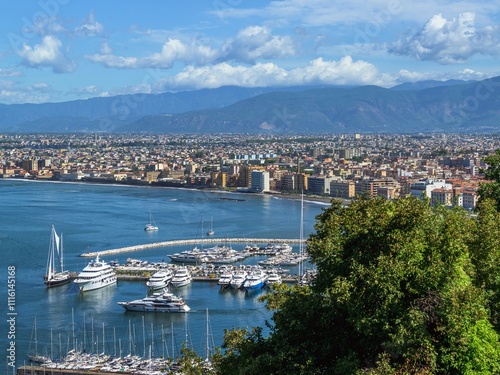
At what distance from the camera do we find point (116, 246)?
15.6m

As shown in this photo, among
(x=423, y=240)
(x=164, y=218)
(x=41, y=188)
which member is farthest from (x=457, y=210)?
(x=41, y=188)

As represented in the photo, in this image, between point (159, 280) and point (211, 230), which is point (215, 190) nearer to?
point (211, 230)

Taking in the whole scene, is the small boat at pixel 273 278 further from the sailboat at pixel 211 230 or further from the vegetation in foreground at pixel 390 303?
the vegetation in foreground at pixel 390 303

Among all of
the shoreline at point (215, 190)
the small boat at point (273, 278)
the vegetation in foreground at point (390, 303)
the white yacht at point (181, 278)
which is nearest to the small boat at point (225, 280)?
the white yacht at point (181, 278)

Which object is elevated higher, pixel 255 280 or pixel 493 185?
pixel 493 185

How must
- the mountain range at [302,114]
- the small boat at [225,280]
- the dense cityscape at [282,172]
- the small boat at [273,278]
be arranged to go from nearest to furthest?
the small boat at [225,280] → the small boat at [273,278] → the dense cityscape at [282,172] → the mountain range at [302,114]

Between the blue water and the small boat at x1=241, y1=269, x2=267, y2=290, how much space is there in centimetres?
14

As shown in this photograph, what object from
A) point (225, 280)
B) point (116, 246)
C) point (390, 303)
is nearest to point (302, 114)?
point (116, 246)

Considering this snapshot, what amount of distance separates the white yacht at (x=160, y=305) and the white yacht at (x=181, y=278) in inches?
64.0

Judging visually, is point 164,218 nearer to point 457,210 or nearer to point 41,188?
point 41,188

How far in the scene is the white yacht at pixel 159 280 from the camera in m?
11.5

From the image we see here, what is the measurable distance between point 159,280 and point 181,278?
37 centimetres

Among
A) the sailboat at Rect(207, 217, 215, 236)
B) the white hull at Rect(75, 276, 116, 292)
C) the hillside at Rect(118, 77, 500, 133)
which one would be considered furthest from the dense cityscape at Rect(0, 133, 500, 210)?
the hillside at Rect(118, 77, 500, 133)

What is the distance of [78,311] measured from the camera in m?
10.1
